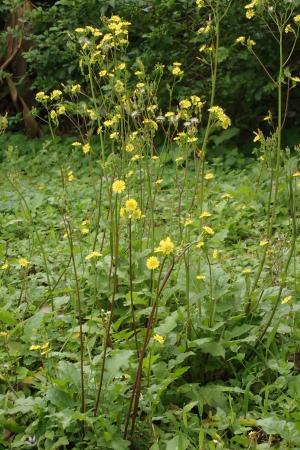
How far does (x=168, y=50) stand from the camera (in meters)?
6.06

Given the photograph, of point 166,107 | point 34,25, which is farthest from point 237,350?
point 34,25

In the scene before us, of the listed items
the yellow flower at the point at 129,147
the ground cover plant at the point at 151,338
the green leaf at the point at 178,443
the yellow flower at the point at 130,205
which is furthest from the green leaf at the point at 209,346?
the yellow flower at the point at 129,147

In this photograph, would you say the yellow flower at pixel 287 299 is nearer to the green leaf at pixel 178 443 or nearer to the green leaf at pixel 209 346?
the green leaf at pixel 209 346

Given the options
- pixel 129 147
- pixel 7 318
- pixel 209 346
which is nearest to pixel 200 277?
pixel 209 346

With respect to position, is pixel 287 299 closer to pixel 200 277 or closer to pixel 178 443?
pixel 200 277

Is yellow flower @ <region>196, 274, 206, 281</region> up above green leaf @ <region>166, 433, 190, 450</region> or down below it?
above

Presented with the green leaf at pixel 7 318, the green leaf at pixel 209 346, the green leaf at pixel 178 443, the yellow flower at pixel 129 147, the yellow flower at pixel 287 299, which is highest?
the yellow flower at pixel 129 147

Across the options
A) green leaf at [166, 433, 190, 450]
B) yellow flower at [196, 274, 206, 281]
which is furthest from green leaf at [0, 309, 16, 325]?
green leaf at [166, 433, 190, 450]

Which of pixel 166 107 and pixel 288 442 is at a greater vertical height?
pixel 288 442

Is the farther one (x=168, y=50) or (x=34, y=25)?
(x=34, y=25)

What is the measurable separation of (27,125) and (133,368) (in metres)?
5.75

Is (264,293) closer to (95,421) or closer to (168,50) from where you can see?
(95,421)

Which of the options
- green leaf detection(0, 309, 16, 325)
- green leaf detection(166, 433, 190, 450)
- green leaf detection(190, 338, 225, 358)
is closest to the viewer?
green leaf detection(166, 433, 190, 450)

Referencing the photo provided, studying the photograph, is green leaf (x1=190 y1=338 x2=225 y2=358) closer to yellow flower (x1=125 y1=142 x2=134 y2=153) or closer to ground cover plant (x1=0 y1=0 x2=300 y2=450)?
ground cover plant (x1=0 y1=0 x2=300 y2=450)
